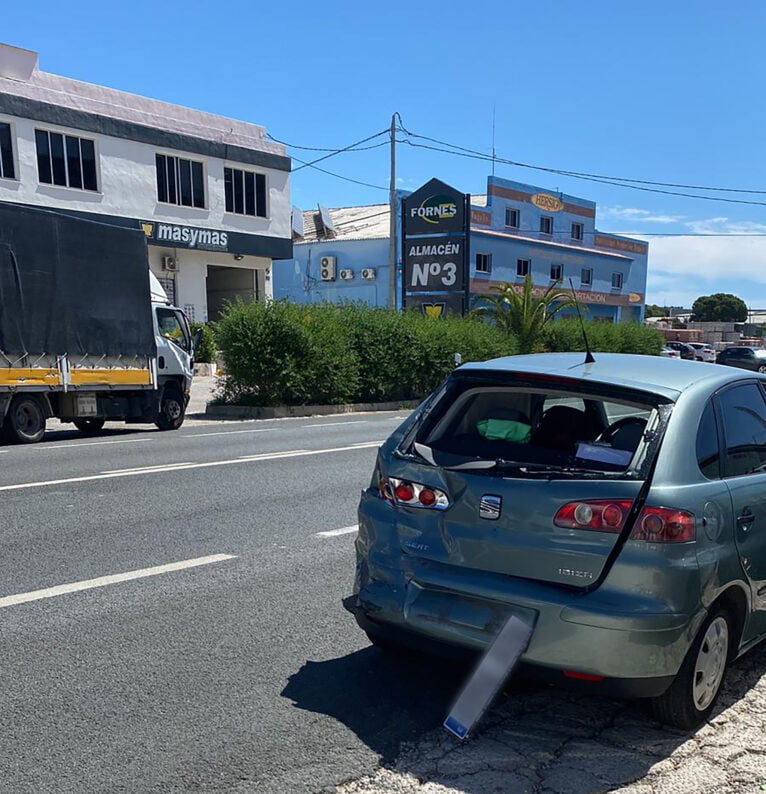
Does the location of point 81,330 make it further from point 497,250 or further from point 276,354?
point 497,250

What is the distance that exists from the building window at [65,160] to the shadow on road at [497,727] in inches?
1040

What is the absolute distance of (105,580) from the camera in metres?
5.56

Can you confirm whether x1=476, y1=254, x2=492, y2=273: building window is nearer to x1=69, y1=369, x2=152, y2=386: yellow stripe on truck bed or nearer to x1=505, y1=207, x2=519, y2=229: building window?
x1=505, y1=207, x2=519, y2=229: building window

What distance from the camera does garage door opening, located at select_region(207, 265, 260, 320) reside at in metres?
34.7

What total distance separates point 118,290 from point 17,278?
7.34ft

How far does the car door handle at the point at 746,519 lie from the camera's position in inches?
147

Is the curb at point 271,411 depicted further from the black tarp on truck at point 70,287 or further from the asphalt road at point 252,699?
the asphalt road at point 252,699

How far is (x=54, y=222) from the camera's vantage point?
1426 centimetres

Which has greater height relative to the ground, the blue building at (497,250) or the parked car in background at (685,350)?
the blue building at (497,250)

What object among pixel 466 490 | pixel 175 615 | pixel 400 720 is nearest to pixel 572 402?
pixel 466 490

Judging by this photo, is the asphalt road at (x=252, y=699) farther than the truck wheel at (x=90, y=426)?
No

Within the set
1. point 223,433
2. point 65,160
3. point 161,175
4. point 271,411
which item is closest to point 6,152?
point 65,160

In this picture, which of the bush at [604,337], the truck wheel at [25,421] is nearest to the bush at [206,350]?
the bush at [604,337]

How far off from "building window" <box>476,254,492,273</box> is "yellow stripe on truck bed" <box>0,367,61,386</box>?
3335 cm
